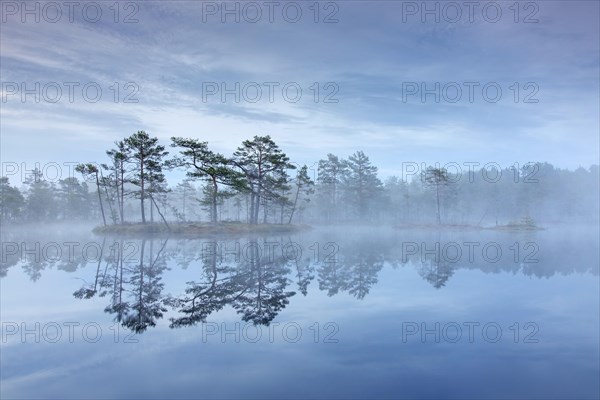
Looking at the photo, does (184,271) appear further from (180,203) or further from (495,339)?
(180,203)

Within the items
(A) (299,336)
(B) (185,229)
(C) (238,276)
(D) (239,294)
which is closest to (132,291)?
(D) (239,294)

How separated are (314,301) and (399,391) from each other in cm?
553

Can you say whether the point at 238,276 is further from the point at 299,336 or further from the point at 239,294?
the point at 299,336

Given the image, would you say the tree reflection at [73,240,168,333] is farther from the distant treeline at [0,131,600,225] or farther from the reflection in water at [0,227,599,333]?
the distant treeline at [0,131,600,225]

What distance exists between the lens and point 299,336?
25.7ft

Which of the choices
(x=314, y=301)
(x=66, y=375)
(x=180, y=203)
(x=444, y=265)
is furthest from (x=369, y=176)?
(x=180, y=203)

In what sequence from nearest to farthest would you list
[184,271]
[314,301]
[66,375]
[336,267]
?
[66,375], [314,301], [184,271], [336,267]

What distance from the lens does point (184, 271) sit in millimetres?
16484

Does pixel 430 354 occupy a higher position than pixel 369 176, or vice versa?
pixel 369 176

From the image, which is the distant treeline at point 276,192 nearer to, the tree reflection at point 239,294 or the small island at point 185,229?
the small island at point 185,229

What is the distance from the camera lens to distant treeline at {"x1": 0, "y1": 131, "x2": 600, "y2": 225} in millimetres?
50469

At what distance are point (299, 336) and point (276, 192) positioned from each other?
68457 millimetres

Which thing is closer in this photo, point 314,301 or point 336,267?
point 314,301

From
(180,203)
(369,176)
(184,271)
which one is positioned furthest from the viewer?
(180,203)
